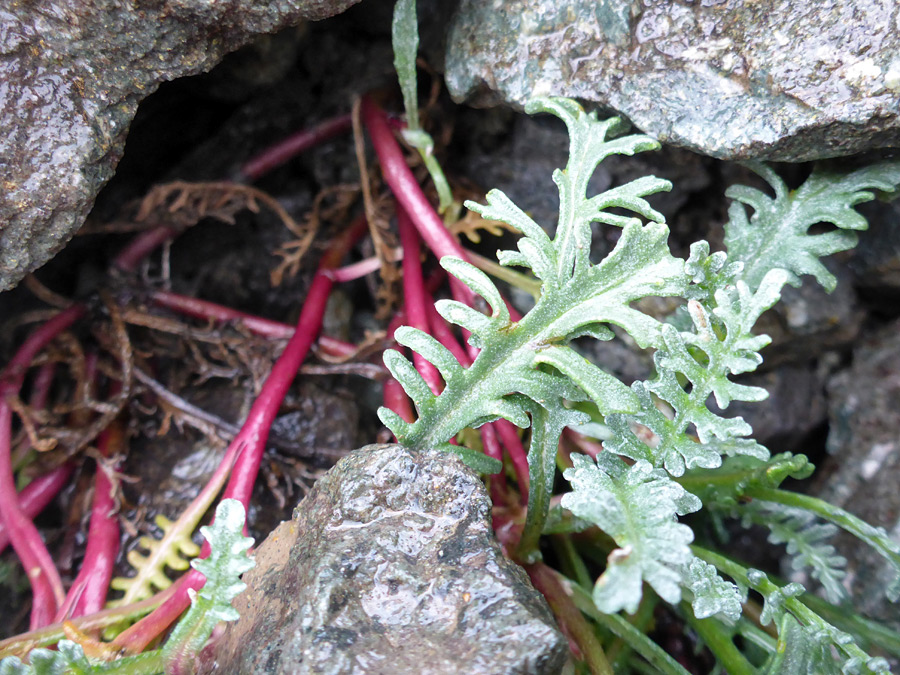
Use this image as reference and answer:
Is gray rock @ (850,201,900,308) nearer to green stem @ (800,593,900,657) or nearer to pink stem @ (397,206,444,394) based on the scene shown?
green stem @ (800,593,900,657)

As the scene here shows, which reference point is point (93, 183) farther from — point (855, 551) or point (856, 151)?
point (855, 551)

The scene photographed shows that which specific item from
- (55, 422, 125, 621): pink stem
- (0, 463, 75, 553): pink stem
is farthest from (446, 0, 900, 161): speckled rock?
(0, 463, 75, 553): pink stem

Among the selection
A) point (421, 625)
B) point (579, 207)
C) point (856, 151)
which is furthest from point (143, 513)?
point (856, 151)

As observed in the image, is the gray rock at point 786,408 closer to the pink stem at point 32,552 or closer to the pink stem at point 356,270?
the pink stem at point 356,270

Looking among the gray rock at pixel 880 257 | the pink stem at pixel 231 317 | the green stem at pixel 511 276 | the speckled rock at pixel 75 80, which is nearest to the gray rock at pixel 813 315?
the gray rock at pixel 880 257

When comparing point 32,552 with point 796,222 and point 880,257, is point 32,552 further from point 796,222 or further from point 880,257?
point 880,257

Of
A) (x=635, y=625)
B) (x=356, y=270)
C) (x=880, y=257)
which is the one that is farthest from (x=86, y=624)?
(x=880, y=257)
